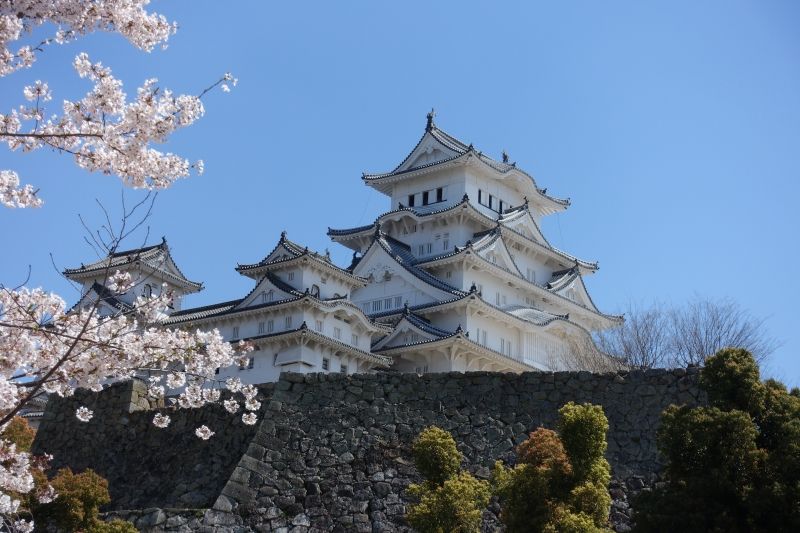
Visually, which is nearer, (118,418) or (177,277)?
(118,418)

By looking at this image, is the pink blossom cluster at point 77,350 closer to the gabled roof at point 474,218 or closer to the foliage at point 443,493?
the foliage at point 443,493

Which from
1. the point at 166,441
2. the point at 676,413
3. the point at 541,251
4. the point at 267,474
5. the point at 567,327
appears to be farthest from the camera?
the point at 541,251

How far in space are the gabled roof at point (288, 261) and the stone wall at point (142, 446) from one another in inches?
598

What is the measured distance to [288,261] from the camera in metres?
39.4

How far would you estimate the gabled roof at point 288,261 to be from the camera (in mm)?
39172

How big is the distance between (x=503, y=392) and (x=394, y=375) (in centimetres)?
215

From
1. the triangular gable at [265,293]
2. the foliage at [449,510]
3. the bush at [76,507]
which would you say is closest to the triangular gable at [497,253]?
the triangular gable at [265,293]

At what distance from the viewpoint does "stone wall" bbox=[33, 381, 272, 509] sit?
2084 cm

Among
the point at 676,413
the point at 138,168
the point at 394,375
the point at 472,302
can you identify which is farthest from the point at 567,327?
the point at 138,168

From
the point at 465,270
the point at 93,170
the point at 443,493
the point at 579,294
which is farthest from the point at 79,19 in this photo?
the point at 579,294

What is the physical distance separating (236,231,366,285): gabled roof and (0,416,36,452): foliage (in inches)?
701

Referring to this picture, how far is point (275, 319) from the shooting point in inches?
1539

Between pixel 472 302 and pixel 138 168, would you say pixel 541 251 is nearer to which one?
pixel 472 302

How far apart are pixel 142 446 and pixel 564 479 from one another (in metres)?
10.2
